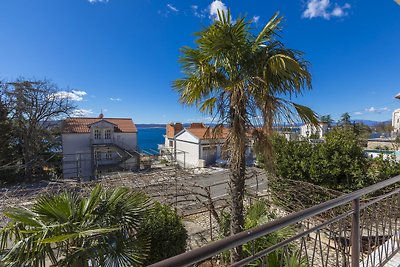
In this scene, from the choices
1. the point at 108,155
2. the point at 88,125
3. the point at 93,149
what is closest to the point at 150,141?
the point at 108,155

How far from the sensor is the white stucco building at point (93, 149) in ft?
73.9

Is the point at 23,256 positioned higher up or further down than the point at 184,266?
further down

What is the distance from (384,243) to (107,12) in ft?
40.4

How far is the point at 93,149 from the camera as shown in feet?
76.3

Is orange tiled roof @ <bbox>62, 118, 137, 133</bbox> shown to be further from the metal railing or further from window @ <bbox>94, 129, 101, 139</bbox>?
the metal railing

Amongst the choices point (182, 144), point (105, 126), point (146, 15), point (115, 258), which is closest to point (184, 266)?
point (115, 258)

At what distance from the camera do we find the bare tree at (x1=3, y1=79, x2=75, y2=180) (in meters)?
20.0

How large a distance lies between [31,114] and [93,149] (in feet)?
20.2

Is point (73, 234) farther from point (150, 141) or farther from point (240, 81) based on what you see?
point (150, 141)

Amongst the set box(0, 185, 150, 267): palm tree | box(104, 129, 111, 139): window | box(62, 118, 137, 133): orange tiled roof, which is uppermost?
box(62, 118, 137, 133): orange tiled roof

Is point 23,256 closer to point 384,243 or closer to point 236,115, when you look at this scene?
point 236,115

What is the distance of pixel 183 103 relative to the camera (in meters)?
4.68

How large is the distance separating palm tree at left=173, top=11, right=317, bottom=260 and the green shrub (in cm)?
133

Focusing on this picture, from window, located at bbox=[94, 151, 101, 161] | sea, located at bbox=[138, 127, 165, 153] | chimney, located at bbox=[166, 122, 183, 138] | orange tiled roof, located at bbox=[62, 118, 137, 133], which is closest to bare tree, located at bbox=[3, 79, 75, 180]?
orange tiled roof, located at bbox=[62, 118, 137, 133]
